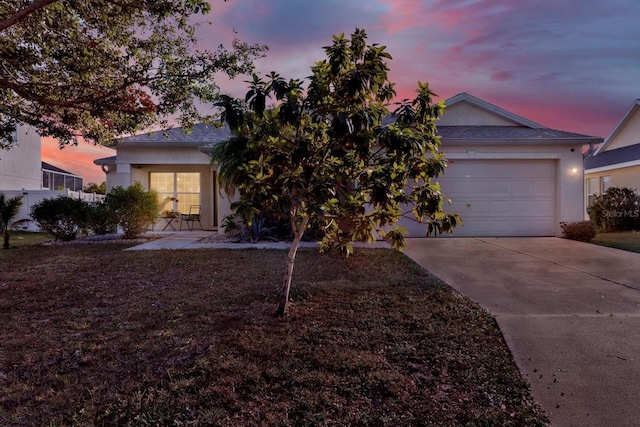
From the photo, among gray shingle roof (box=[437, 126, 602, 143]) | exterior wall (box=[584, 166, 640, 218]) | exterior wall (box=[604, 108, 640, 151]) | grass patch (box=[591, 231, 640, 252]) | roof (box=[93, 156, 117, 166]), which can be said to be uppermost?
exterior wall (box=[604, 108, 640, 151])

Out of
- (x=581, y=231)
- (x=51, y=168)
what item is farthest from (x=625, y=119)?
(x=51, y=168)

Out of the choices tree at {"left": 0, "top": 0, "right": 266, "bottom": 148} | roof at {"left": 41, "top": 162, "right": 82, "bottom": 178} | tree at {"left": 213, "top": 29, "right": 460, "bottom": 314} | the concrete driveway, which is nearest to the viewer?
the concrete driveway

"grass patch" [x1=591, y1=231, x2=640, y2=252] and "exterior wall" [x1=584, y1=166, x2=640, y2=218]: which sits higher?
"exterior wall" [x1=584, y1=166, x2=640, y2=218]

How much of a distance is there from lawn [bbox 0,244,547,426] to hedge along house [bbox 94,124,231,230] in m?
9.00

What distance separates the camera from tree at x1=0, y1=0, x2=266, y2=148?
23.1 feet

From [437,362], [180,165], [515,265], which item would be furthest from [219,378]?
[180,165]

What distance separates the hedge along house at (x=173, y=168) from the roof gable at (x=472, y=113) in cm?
881

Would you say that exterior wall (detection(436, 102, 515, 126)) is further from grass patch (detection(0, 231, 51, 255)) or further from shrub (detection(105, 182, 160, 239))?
grass patch (detection(0, 231, 51, 255))

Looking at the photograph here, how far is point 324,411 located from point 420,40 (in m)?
9.88

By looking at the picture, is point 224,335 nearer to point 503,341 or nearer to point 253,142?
point 253,142

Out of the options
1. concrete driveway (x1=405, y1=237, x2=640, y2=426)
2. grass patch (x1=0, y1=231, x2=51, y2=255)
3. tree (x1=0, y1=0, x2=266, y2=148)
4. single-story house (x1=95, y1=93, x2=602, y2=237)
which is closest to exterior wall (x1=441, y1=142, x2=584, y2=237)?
single-story house (x1=95, y1=93, x2=602, y2=237)

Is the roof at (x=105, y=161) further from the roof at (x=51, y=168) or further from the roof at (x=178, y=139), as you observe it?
the roof at (x=51, y=168)

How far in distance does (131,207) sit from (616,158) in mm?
21530

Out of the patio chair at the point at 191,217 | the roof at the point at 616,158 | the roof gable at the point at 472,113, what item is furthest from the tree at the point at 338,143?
the roof at the point at 616,158
